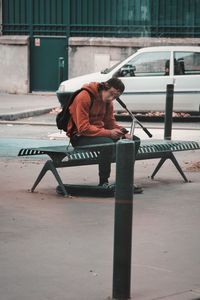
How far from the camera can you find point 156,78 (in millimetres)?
19469

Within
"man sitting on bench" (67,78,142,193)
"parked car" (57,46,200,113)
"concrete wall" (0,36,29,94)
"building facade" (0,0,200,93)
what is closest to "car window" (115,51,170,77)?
"parked car" (57,46,200,113)

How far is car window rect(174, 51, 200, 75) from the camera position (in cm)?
1964

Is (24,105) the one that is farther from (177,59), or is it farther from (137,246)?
(137,246)

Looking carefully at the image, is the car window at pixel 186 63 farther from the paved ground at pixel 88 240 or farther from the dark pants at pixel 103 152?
the dark pants at pixel 103 152

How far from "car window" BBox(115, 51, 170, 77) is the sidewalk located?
7.72ft

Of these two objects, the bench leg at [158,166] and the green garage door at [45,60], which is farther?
the green garage door at [45,60]

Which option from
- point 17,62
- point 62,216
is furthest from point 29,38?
point 62,216

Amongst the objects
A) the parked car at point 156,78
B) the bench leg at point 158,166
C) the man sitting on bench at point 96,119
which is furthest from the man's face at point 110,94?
the parked car at point 156,78

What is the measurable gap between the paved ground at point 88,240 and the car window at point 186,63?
799 centimetres

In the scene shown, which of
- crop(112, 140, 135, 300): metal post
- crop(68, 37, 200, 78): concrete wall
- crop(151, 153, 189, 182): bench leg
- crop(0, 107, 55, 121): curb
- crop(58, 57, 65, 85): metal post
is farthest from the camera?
crop(58, 57, 65, 85): metal post

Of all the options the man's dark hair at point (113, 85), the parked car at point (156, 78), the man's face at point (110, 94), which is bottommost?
the parked car at point (156, 78)

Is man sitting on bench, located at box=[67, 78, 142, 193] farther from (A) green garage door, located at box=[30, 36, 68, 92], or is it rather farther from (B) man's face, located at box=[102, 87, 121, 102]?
(A) green garage door, located at box=[30, 36, 68, 92]

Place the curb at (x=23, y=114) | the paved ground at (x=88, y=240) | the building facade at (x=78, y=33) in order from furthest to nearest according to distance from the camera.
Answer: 1. the building facade at (x=78, y=33)
2. the curb at (x=23, y=114)
3. the paved ground at (x=88, y=240)

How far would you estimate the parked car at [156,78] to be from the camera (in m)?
19.4
